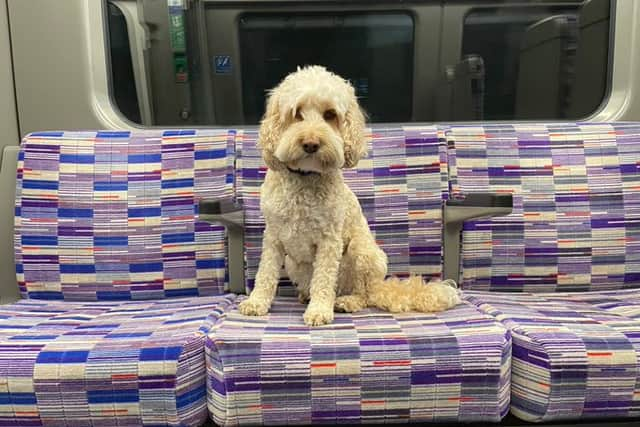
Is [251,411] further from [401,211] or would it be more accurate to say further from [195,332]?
[401,211]

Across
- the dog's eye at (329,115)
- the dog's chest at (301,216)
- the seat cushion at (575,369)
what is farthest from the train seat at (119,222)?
the seat cushion at (575,369)

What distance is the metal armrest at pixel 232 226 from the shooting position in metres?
2.16

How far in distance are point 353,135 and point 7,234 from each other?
1.73m

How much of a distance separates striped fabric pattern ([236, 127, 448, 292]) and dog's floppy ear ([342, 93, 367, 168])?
516mm

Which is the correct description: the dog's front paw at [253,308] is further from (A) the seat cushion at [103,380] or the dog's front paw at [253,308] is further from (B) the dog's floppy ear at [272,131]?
(B) the dog's floppy ear at [272,131]

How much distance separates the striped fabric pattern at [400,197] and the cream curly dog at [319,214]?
11.6 inches

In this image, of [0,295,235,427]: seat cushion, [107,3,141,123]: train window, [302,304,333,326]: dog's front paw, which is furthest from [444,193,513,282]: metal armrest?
[107,3,141,123]: train window

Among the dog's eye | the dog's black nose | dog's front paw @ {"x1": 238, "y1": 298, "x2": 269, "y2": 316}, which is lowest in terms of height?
dog's front paw @ {"x1": 238, "y1": 298, "x2": 269, "y2": 316}

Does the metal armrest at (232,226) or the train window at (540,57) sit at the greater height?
the train window at (540,57)

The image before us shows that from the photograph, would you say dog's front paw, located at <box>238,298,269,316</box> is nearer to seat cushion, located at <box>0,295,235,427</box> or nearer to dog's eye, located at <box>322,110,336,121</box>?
seat cushion, located at <box>0,295,235,427</box>

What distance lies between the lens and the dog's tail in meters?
1.84

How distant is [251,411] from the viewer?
1500 mm

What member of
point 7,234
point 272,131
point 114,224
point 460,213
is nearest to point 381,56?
point 460,213

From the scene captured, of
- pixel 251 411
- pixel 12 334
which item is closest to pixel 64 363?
pixel 12 334
